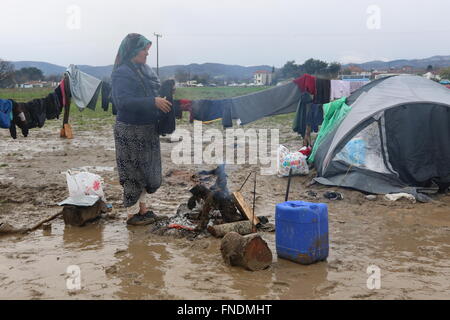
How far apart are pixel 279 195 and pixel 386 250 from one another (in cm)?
253

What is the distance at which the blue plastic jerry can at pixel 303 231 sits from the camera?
3869mm

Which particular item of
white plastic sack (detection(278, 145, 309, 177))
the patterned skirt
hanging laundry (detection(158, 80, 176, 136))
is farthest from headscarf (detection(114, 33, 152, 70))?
white plastic sack (detection(278, 145, 309, 177))

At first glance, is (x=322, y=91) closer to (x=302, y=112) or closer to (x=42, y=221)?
(x=302, y=112)

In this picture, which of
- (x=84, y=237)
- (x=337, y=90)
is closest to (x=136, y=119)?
(x=84, y=237)

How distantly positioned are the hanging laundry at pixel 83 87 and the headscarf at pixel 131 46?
5.79 meters

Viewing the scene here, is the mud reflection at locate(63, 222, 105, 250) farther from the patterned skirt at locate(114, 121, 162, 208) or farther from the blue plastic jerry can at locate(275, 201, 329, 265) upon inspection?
the blue plastic jerry can at locate(275, 201, 329, 265)

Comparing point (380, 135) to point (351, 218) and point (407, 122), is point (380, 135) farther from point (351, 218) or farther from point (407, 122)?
point (351, 218)

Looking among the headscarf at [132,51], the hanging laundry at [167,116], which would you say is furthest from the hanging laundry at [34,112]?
the hanging laundry at [167,116]

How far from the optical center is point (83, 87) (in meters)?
10.4

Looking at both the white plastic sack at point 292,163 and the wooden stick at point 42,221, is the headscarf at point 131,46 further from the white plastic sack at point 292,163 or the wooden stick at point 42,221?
the white plastic sack at point 292,163

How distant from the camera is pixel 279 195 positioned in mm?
6754
